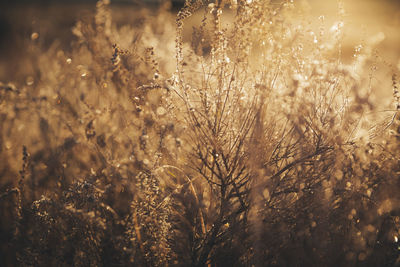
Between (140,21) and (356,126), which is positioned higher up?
(140,21)

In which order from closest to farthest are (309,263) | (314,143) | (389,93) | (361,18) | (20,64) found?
(309,263), (314,143), (389,93), (361,18), (20,64)

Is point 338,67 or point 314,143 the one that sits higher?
point 338,67

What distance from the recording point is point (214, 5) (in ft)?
5.77

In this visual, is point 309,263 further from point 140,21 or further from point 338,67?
point 140,21

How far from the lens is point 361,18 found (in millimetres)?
2875

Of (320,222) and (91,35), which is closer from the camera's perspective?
(320,222)

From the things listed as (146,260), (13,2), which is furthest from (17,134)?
(13,2)

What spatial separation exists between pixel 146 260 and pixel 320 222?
98cm

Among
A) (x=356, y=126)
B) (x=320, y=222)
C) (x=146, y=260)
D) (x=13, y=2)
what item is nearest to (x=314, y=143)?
(x=356, y=126)

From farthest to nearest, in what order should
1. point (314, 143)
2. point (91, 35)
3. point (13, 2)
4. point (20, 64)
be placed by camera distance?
point (13, 2) < point (20, 64) < point (91, 35) < point (314, 143)

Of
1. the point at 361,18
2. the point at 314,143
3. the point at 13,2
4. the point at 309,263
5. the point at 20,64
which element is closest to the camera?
the point at 309,263

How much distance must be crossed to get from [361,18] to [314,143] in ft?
5.48

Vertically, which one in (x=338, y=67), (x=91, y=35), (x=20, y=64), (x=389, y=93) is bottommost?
(x=338, y=67)

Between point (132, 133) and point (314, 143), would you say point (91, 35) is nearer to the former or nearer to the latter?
point (132, 133)
